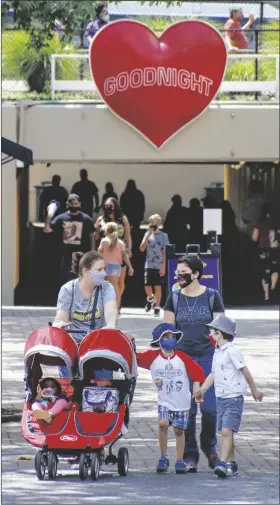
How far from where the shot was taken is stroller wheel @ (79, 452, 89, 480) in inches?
393

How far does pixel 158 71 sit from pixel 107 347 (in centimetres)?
1619

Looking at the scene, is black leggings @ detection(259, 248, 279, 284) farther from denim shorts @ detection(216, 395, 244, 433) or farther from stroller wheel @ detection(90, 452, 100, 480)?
stroller wheel @ detection(90, 452, 100, 480)

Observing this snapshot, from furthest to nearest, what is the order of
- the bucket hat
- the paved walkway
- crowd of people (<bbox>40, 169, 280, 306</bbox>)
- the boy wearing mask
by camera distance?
crowd of people (<bbox>40, 169, 280, 306</bbox>)
the boy wearing mask
the bucket hat
the paved walkway

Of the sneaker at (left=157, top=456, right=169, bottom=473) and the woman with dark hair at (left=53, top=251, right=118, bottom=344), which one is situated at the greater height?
the woman with dark hair at (left=53, top=251, right=118, bottom=344)

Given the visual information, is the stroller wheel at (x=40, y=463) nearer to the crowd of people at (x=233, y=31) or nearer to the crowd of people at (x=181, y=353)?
the crowd of people at (x=181, y=353)

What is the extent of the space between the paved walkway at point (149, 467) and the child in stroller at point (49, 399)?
462 mm

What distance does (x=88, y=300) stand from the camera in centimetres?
1043

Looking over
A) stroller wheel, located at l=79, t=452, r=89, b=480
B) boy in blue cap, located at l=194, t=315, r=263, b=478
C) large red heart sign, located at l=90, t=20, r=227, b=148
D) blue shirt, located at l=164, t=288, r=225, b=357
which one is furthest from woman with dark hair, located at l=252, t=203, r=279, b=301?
stroller wheel, located at l=79, t=452, r=89, b=480

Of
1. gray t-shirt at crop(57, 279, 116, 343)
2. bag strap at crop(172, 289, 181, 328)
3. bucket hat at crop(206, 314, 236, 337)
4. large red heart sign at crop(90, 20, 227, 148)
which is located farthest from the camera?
large red heart sign at crop(90, 20, 227, 148)

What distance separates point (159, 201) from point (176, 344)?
19466 millimetres

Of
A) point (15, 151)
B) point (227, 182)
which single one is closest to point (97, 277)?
point (15, 151)

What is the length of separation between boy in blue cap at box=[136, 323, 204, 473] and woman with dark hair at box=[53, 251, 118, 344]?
0.37 metres

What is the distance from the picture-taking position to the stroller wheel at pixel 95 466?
10034 mm

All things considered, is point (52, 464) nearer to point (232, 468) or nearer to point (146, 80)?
point (232, 468)
